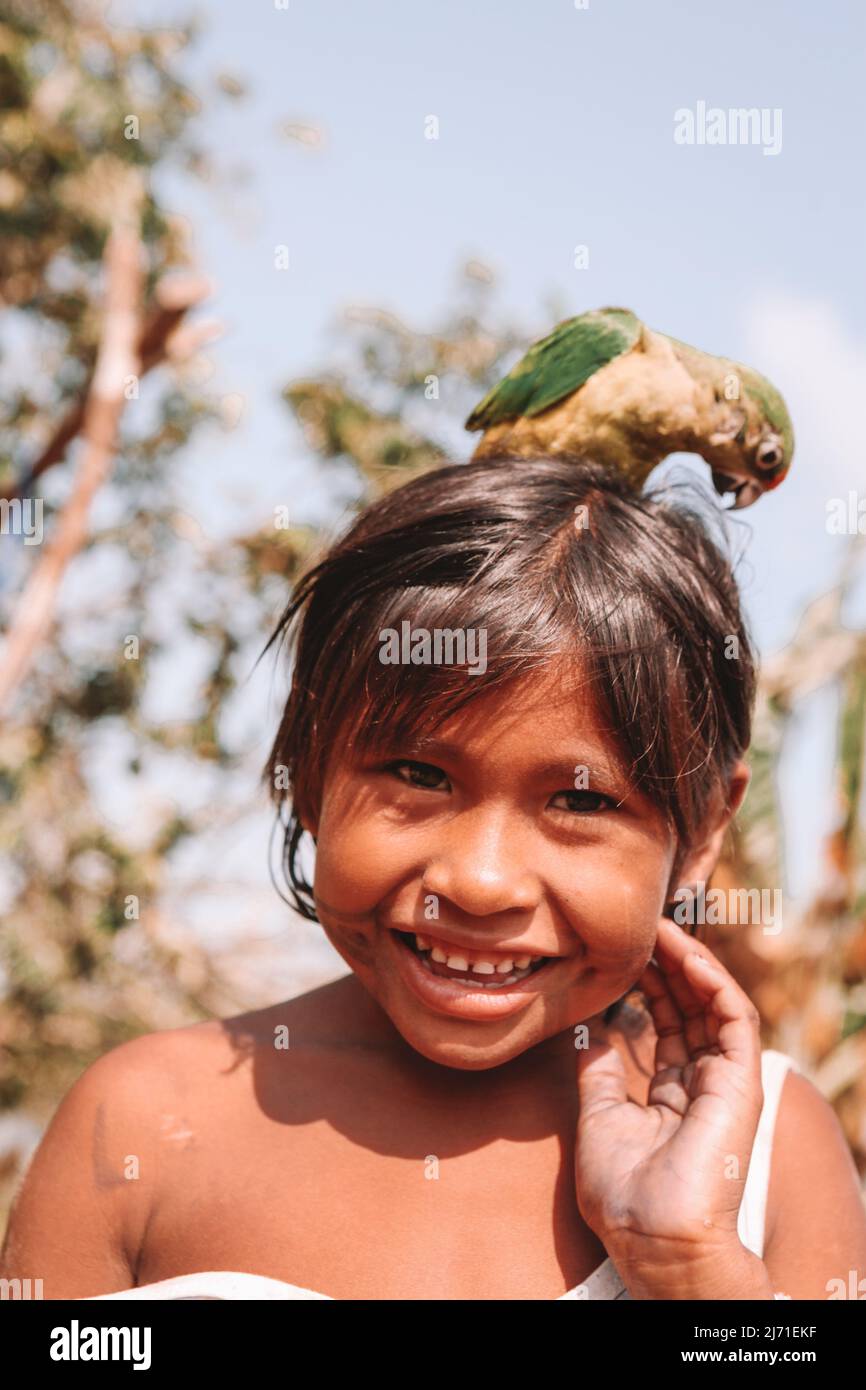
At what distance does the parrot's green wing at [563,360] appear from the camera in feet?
5.10

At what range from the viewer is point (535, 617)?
1.29 metres

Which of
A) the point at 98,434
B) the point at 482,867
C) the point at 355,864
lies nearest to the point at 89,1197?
the point at 355,864

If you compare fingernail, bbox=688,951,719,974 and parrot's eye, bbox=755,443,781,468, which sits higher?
parrot's eye, bbox=755,443,781,468

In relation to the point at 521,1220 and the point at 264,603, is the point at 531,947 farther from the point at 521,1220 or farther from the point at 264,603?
the point at 264,603

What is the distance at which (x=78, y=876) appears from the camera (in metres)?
6.27

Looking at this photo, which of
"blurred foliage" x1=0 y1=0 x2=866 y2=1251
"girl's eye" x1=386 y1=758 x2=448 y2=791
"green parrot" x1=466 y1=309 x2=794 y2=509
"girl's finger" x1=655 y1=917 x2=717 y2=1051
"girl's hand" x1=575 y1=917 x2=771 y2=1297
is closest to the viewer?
"girl's hand" x1=575 y1=917 x2=771 y2=1297

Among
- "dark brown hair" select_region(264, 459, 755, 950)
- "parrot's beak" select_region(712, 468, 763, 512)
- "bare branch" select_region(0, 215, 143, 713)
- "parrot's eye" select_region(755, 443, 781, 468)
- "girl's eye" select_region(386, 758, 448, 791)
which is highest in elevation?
"bare branch" select_region(0, 215, 143, 713)

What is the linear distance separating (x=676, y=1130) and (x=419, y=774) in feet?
1.57

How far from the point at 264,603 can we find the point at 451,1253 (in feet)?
16.6

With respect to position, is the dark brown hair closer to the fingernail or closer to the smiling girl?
the smiling girl

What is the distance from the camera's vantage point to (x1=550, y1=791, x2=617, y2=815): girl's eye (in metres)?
1.27

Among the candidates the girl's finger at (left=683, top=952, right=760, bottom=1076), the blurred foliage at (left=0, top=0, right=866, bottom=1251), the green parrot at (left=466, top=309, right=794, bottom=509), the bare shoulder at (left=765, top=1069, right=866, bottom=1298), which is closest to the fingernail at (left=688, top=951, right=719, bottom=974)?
the girl's finger at (left=683, top=952, right=760, bottom=1076)

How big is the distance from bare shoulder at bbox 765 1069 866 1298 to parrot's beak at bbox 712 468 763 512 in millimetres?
775
